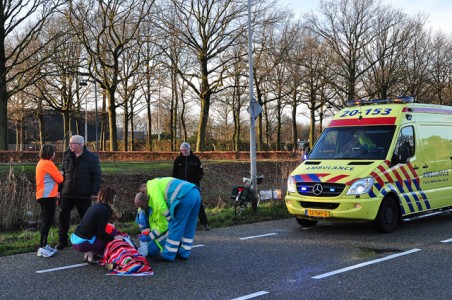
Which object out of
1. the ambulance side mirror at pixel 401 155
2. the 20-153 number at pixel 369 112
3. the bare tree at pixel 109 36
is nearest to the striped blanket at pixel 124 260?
the ambulance side mirror at pixel 401 155

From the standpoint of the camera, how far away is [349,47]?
36.5 meters

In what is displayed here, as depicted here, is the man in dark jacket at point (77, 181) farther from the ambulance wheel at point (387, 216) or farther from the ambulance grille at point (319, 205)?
the ambulance wheel at point (387, 216)

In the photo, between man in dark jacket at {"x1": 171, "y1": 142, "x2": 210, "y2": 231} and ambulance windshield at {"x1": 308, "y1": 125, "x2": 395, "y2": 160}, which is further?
man in dark jacket at {"x1": 171, "y1": 142, "x2": 210, "y2": 231}

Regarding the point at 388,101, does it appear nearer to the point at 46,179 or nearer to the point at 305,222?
the point at 305,222

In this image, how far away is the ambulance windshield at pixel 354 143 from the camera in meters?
9.78

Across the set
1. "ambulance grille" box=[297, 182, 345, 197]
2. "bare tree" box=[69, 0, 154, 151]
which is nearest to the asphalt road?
"ambulance grille" box=[297, 182, 345, 197]

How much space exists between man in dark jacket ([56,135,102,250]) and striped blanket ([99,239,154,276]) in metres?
1.60

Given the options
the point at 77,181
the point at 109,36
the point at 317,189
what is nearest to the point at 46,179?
the point at 77,181

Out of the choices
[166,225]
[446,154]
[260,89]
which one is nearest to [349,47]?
[260,89]

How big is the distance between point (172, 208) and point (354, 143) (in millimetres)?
4777

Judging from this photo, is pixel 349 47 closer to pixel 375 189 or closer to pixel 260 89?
pixel 260 89

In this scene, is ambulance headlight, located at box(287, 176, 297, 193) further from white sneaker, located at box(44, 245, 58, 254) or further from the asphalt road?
white sneaker, located at box(44, 245, 58, 254)

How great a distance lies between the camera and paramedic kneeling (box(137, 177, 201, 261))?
6.99 meters

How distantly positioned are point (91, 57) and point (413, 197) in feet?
85.6
